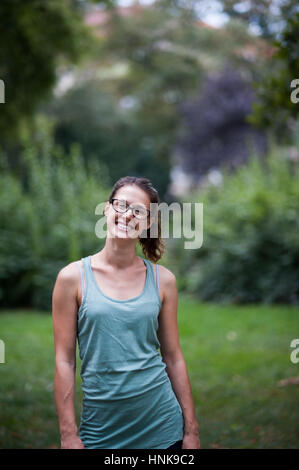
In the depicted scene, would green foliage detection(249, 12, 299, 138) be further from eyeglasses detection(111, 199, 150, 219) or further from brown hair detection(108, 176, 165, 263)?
eyeglasses detection(111, 199, 150, 219)

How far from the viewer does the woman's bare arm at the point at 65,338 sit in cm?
200

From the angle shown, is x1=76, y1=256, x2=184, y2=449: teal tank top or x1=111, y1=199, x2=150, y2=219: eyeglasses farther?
x1=111, y1=199, x2=150, y2=219: eyeglasses

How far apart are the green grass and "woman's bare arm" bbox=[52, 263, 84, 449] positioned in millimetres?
2025

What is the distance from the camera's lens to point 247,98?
21.0m

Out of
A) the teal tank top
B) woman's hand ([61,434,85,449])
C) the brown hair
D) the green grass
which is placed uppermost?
the brown hair

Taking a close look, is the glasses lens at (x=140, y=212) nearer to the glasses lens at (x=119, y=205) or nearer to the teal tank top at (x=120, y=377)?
the glasses lens at (x=119, y=205)

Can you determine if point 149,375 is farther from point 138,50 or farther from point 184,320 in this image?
point 138,50

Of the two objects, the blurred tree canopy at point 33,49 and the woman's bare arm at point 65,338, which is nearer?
the woman's bare arm at point 65,338

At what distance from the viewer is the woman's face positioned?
6.94ft

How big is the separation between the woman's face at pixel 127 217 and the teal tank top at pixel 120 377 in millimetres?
205
